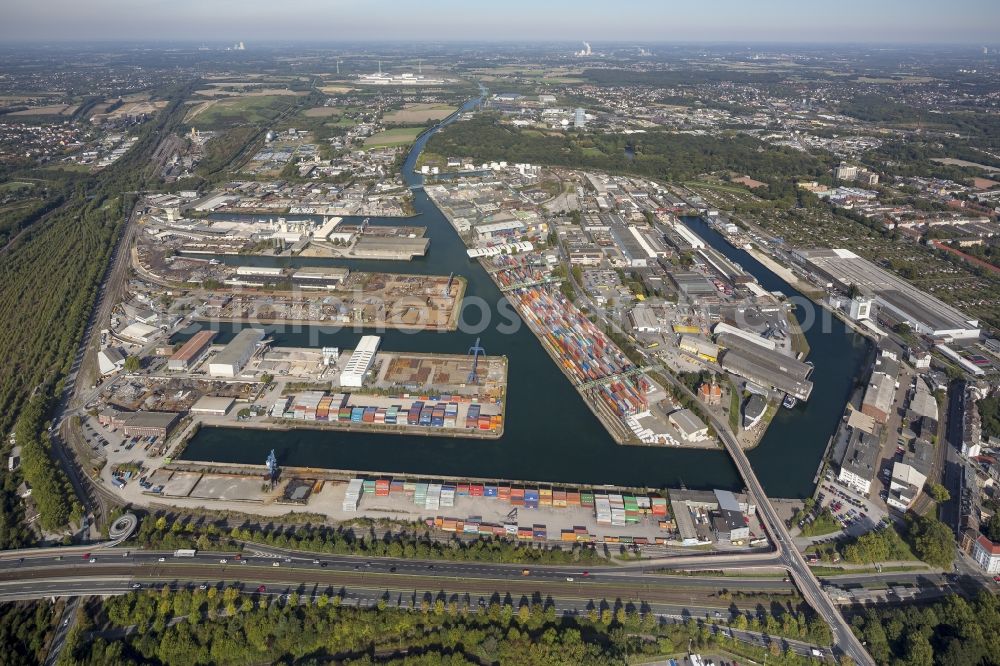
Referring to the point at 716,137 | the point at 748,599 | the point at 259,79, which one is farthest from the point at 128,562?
the point at 259,79

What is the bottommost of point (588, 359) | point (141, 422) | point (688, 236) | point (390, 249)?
point (141, 422)

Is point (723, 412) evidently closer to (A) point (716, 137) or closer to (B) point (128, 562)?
(B) point (128, 562)

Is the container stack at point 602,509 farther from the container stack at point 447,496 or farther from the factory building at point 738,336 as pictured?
the factory building at point 738,336

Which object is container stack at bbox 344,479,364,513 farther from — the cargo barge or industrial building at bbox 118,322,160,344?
industrial building at bbox 118,322,160,344

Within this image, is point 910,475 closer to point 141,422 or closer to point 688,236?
point 688,236

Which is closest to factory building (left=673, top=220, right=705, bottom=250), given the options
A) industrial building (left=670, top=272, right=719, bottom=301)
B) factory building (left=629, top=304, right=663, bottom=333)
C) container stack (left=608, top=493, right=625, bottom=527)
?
industrial building (left=670, top=272, right=719, bottom=301)

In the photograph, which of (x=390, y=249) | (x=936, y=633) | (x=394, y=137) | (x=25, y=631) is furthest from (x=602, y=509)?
(x=394, y=137)
